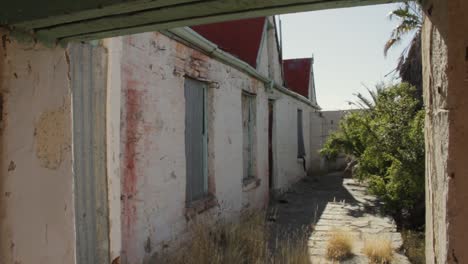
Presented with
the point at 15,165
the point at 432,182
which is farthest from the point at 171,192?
the point at 432,182

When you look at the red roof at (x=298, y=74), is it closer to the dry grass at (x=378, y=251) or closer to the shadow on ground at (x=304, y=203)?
the shadow on ground at (x=304, y=203)

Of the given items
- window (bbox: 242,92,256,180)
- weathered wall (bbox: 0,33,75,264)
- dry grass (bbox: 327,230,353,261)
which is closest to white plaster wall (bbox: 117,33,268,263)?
dry grass (bbox: 327,230,353,261)

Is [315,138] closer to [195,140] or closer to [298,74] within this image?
[298,74]

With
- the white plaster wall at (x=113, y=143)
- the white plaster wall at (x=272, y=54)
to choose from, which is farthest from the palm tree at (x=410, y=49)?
the white plaster wall at (x=113, y=143)

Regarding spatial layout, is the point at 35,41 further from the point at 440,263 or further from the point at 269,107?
the point at 269,107

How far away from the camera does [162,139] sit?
4516 millimetres

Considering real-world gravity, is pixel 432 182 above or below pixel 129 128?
below

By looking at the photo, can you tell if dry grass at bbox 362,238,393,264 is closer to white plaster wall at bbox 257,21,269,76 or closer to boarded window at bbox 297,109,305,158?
white plaster wall at bbox 257,21,269,76

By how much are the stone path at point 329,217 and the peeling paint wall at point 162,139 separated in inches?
56.5

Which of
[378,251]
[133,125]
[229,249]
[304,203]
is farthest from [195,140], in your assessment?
[304,203]

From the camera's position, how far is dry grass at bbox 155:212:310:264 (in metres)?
4.41

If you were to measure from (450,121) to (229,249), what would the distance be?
4139 millimetres

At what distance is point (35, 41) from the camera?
166 centimetres

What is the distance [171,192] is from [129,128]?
1144mm
